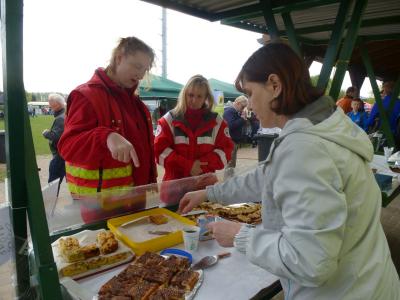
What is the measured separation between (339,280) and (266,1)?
2298 mm

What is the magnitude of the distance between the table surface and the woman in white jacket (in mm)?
183

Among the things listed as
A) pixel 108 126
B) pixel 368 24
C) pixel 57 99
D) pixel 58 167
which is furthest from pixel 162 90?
pixel 108 126

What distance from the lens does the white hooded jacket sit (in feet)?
2.60

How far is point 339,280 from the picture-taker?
0.92 m

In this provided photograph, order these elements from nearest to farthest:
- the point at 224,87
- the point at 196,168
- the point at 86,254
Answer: the point at 86,254 < the point at 196,168 < the point at 224,87

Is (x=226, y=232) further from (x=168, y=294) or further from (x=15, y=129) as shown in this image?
→ (x=15, y=129)

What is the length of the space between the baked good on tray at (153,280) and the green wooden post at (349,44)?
222cm

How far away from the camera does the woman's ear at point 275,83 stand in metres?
1.00

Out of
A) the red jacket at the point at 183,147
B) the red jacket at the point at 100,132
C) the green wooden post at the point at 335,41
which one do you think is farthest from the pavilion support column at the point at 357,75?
the red jacket at the point at 100,132

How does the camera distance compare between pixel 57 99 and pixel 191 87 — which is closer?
pixel 191 87

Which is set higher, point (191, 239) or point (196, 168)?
point (196, 168)

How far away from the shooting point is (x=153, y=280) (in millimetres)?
1176

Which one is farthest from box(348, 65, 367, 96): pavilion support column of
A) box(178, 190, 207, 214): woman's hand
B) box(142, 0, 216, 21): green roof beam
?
box(178, 190, 207, 214): woman's hand

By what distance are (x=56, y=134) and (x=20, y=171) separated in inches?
150
